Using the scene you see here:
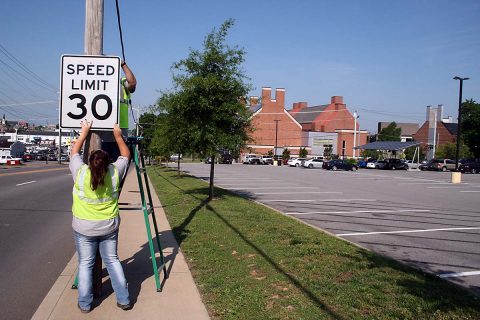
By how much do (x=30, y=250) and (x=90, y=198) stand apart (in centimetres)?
388

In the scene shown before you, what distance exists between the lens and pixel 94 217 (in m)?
4.44

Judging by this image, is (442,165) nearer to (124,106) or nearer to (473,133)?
(473,133)

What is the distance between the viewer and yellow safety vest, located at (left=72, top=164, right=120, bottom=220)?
4.42 metres

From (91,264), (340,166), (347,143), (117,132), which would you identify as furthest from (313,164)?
(91,264)

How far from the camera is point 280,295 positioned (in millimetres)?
4965

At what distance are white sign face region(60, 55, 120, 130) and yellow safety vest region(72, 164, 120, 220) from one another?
0.79 meters

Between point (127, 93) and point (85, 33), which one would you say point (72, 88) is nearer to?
point (127, 93)

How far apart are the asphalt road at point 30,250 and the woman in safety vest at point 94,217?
81cm

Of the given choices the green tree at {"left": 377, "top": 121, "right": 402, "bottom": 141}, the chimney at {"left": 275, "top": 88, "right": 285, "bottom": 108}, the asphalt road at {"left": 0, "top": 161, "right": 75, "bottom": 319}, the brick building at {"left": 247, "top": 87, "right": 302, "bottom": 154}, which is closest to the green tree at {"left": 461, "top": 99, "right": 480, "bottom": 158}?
the brick building at {"left": 247, "top": 87, "right": 302, "bottom": 154}

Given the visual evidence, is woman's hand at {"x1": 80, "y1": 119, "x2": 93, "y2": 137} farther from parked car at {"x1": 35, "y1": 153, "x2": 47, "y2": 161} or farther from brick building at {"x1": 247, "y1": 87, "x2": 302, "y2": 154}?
brick building at {"x1": 247, "y1": 87, "x2": 302, "y2": 154}

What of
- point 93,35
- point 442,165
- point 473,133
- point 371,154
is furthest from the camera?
point 371,154

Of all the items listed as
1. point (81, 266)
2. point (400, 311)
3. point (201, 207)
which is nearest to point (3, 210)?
point (201, 207)

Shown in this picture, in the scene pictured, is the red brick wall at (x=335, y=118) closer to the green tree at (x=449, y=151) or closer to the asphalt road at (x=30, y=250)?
the green tree at (x=449, y=151)

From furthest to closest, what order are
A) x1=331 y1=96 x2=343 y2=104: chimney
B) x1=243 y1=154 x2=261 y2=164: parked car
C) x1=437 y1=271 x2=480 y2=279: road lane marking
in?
Result: x1=331 y1=96 x2=343 y2=104: chimney < x1=243 y1=154 x2=261 y2=164: parked car < x1=437 y1=271 x2=480 y2=279: road lane marking
